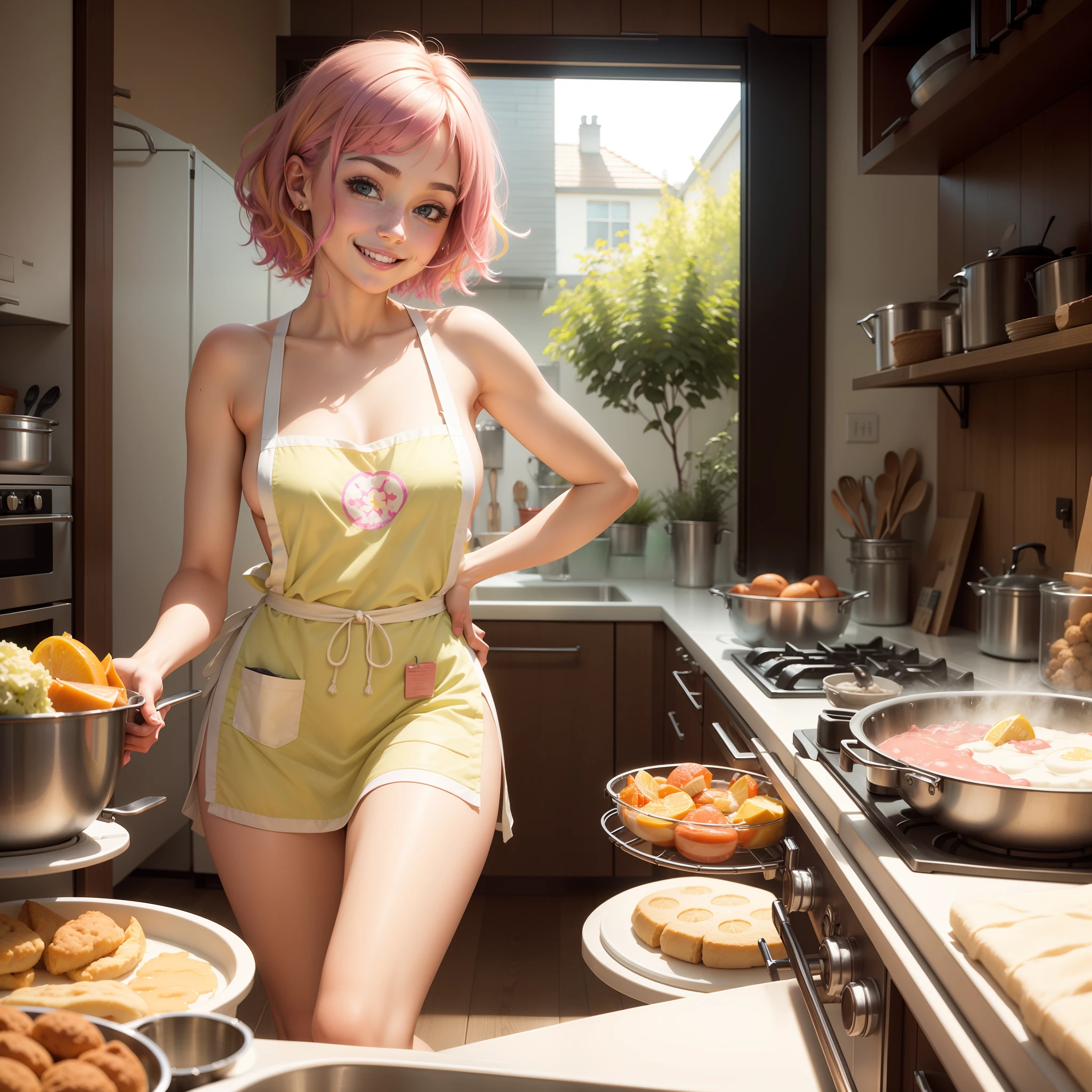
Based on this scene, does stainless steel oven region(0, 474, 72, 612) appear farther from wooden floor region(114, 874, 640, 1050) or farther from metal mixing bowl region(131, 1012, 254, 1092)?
metal mixing bowl region(131, 1012, 254, 1092)

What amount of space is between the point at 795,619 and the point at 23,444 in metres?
1.57

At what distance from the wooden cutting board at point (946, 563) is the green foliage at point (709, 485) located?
91 centimetres

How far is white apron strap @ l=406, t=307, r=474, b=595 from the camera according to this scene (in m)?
1.38

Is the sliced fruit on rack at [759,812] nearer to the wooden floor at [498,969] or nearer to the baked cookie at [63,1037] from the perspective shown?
the wooden floor at [498,969]

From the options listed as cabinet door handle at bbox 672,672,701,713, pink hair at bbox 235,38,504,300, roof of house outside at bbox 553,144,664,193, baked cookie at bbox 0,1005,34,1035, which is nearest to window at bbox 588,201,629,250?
roof of house outside at bbox 553,144,664,193

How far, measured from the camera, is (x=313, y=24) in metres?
3.35

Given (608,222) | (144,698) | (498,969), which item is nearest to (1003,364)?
(144,698)

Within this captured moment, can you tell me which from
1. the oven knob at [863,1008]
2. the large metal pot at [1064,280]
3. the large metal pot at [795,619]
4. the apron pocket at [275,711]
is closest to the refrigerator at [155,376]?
the large metal pot at [795,619]

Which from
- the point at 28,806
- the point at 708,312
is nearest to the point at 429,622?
the point at 28,806

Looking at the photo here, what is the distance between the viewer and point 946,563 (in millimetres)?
2629

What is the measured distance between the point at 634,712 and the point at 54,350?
1.79m

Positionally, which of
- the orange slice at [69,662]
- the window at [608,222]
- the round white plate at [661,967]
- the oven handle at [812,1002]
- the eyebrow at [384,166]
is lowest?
the round white plate at [661,967]

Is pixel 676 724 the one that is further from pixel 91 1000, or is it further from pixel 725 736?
pixel 91 1000

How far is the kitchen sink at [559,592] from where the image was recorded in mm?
3500
